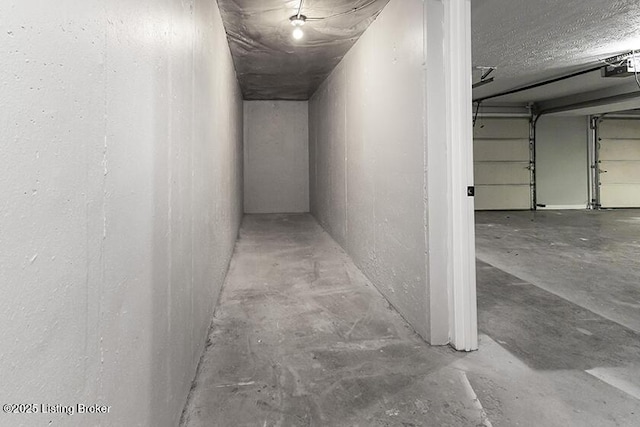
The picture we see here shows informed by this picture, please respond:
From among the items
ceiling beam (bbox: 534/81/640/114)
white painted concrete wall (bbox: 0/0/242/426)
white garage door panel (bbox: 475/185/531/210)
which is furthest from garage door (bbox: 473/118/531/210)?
white painted concrete wall (bbox: 0/0/242/426)

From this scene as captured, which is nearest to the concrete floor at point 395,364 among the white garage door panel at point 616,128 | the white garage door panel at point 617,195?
the white garage door panel at point 617,195

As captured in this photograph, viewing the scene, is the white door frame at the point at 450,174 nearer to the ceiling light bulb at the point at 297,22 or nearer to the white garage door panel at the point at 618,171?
the ceiling light bulb at the point at 297,22

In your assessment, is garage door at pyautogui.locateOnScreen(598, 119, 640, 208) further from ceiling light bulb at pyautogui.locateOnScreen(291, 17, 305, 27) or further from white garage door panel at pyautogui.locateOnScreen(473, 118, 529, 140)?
ceiling light bulb at pyautogui.locateOnScreen(291, 17, 305, 27)

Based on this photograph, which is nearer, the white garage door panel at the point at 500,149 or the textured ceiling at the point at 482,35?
the textured ceiling at the point at 482,35

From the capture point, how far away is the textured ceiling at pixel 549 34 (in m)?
3.04

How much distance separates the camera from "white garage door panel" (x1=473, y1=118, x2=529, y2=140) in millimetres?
8445

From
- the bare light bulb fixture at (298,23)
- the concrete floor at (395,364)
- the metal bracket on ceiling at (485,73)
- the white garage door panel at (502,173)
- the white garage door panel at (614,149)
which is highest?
the metal bracket on ceiling at (485,73)

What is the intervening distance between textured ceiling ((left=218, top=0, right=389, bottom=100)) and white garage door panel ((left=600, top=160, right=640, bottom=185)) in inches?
305

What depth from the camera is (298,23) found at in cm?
295

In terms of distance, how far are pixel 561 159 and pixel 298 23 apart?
8.30 m

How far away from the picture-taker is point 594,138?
8742mm

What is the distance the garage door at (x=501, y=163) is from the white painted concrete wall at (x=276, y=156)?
419 cm

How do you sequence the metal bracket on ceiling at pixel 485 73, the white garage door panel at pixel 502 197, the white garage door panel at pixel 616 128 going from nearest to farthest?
the metal bracket on ceiling at pixel 485 73 < the white garage door panel at pixel 502 197 < the white garage door panel at pixel 616 128

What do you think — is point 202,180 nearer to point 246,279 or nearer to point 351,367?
point 351,367
